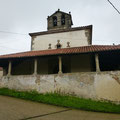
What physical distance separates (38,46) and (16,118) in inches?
440

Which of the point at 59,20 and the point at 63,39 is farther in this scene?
the point at 59,20

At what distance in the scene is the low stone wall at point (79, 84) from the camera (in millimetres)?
8250

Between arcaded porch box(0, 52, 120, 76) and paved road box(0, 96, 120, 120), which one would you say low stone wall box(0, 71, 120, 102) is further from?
paved road box(0, 96, 120, 120)

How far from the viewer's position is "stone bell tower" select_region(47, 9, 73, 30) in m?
15.8

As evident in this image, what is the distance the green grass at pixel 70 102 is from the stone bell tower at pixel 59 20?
366 inches

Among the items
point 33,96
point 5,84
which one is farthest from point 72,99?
point 5,84

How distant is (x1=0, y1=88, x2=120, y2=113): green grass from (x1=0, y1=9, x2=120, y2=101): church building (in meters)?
0.54

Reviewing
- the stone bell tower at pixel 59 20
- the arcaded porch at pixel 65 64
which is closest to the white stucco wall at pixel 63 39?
the stone bell tower at pixel 59 20

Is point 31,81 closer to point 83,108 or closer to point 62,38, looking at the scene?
point 83,108

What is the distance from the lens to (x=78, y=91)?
887 centimetres

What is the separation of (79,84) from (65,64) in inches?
128

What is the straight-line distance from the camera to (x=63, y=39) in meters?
14.4

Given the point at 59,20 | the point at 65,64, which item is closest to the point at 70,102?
the point at 65,64

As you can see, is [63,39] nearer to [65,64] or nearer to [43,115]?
[65,64]
